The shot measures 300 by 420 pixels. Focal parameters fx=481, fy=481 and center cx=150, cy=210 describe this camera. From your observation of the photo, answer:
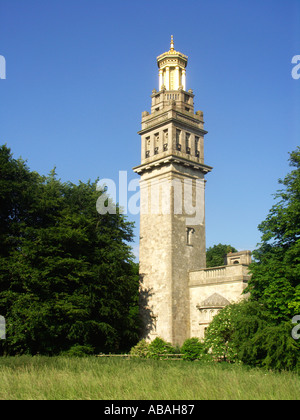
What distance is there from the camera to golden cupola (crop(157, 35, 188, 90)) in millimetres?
42844

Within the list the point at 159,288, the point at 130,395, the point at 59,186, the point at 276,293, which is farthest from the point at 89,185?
the point at 130,395

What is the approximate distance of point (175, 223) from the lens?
37.9m

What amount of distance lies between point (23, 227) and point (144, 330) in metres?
12.4

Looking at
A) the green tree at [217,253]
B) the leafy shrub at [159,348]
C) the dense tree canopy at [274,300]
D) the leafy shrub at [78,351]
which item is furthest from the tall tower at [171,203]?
the green tree at [217,253]

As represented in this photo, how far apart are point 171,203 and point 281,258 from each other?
14.1 meters

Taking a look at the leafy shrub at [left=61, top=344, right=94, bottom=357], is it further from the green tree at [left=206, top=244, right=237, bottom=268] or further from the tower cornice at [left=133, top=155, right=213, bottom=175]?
the green tree at [left=206, top=244, right=237, bottom=268]

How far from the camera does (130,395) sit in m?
13.3

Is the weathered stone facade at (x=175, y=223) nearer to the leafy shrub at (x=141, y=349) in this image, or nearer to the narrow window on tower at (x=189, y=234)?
the narrow window on tower at (x=189, y=234)

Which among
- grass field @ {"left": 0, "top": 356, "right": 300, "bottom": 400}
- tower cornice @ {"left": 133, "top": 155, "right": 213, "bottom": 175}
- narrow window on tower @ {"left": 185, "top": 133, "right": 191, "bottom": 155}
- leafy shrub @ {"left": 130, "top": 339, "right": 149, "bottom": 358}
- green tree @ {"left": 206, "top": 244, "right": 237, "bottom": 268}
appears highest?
narrow window on tower @ {"left": 185, "top": 133, "right": 191, "bottom": 155}

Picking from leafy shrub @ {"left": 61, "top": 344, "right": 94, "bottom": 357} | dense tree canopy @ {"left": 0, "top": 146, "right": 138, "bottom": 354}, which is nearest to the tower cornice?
dense tree canopy @ {"left": 0, "top": 146, "right": 138, "bottom": 354}

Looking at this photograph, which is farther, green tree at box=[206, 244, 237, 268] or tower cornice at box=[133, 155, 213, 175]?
green tree at box=[206, 244, 237, 268]

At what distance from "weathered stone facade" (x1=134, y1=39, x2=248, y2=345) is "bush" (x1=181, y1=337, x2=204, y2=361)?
6.42 ft

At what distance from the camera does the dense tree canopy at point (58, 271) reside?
30484mm

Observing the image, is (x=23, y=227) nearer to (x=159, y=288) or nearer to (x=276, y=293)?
(x=159, y=288)
